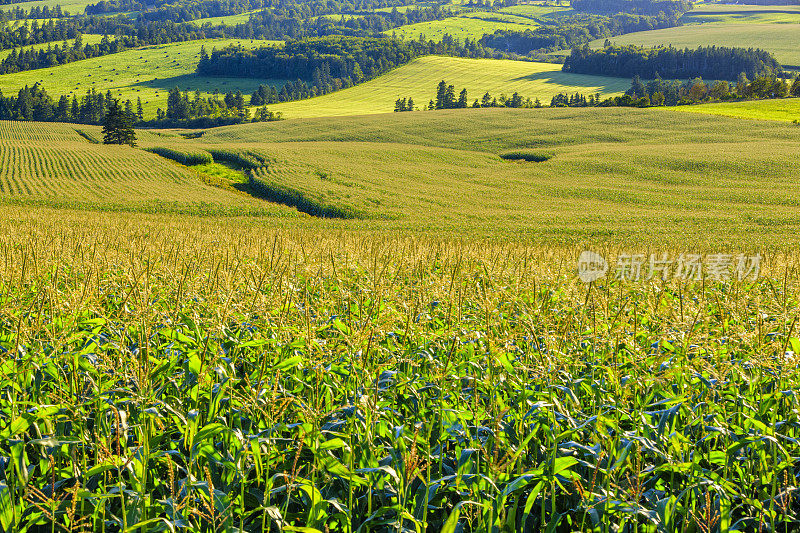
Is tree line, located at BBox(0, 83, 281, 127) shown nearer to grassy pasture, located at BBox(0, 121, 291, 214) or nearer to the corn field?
grassy pasture, located at BBox(0, 121, 291, 214)

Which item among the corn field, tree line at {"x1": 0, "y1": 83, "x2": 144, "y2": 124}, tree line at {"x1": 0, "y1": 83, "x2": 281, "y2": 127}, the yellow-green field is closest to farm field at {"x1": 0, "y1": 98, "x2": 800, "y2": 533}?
the corn field

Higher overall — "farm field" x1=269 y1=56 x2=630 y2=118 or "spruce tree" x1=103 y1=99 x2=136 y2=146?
"farm field" x1=269 y1=56 x2=630 y2=118

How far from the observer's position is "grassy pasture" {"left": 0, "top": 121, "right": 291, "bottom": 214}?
47812 mm

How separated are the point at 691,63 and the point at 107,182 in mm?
165080

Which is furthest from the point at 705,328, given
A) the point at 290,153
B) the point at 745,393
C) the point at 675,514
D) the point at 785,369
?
the point at 290,153

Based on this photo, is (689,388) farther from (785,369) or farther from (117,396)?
(117,396)

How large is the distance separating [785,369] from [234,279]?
5.22 meters

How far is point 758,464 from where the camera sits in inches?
158

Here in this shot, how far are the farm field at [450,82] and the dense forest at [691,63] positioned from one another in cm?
723

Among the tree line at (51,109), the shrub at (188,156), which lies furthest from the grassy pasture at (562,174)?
the tree line at (51,109)

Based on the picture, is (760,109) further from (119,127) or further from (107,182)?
(119,127)

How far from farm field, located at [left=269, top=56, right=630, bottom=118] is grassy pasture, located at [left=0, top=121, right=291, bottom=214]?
70022mm

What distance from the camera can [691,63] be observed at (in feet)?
524

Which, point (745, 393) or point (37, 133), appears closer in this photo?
point (745, 393)
